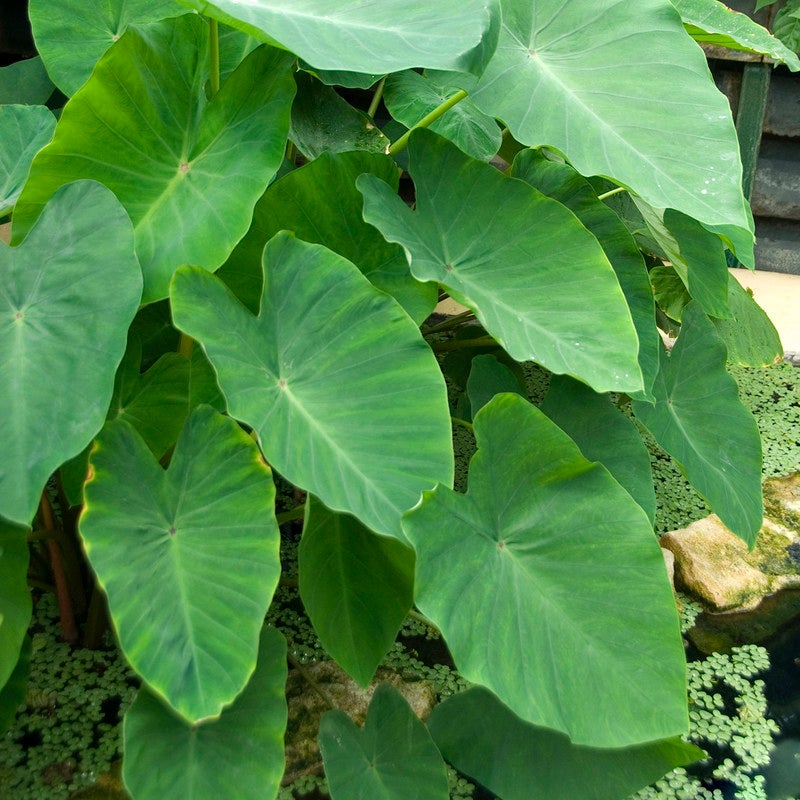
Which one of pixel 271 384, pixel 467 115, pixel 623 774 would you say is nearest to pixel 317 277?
pixel 271 384

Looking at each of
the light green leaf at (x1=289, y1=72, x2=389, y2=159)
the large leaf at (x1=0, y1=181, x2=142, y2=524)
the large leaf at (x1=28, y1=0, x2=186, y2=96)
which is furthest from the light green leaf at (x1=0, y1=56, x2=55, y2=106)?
the large leaf at (x1=0, y1=181, x2=142, y2=524)

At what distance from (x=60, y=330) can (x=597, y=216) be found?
2.85ft

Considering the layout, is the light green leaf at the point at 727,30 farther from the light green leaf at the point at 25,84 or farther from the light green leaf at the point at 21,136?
the light green leaf at the point at 25,84

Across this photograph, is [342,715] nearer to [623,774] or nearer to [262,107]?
[623,774]

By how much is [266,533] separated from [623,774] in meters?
0.58

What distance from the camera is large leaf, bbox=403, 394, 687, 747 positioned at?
0.95 m

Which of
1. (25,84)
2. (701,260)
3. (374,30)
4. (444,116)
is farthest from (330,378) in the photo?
(25,84)

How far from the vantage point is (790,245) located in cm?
318

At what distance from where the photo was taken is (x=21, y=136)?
1310 millimetres

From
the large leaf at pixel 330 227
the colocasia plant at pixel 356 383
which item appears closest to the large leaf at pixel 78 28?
the colocasia plant at pixel 356 383

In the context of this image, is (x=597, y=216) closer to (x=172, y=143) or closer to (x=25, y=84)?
(x=172, y=143)

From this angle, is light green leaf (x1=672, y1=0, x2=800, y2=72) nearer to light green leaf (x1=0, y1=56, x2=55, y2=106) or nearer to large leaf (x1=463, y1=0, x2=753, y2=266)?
large leaf (x1=463, y1=0, x2=753, y2=266)

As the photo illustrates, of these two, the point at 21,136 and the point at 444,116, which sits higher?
the point at 444,116

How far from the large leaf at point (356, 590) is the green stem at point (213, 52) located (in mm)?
628
